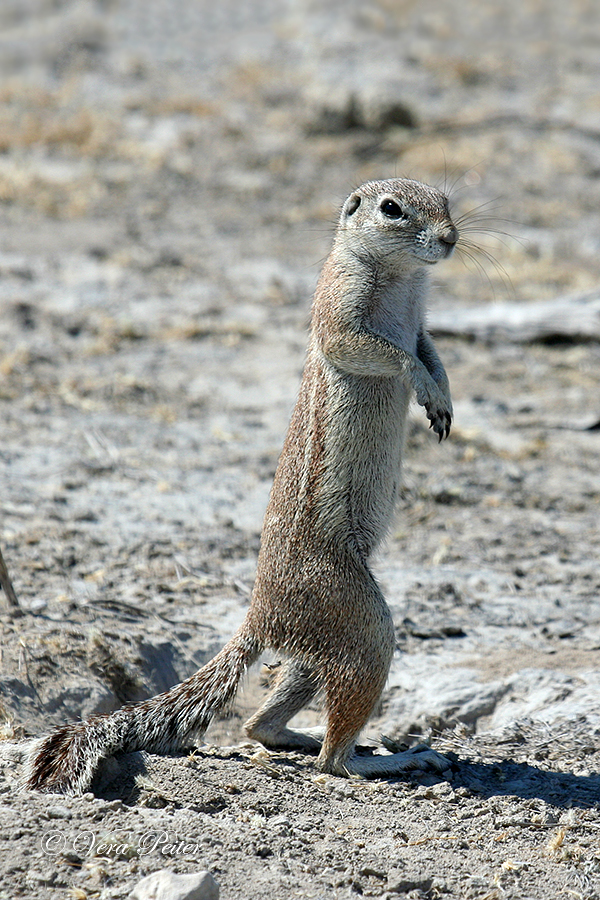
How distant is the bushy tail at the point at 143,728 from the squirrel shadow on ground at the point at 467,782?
0.07m

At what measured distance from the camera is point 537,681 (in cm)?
417

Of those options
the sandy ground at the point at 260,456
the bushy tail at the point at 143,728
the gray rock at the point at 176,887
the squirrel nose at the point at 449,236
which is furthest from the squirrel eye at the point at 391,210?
the gray rock at the point at 176,887

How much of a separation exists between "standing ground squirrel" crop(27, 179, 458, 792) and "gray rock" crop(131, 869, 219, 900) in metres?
0.76

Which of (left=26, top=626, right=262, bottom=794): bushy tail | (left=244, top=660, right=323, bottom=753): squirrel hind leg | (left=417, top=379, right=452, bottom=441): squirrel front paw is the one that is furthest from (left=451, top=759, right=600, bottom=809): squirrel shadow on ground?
(left=417, top=379, right=452, bottom=441): squirrel front paw

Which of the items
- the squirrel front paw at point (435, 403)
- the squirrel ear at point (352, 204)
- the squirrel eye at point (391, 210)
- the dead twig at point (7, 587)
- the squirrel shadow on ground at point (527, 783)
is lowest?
the squirrel shadow on ground at point (527, 783)

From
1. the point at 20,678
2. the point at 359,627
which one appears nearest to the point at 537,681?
the point at 359,627

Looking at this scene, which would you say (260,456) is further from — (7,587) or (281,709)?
(281,709)

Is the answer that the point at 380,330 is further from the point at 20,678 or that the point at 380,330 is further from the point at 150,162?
the point at 150,162

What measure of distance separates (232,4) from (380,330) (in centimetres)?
1567

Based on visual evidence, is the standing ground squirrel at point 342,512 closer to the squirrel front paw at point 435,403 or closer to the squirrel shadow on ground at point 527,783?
the squirrel front paw at point 435,403

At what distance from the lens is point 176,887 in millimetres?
2516

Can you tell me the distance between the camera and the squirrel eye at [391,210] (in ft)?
12.3

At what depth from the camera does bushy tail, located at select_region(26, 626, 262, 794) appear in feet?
10.2

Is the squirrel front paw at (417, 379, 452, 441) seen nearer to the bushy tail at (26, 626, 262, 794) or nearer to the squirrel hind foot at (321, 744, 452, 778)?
the bushy tail at (26, 626, 262, 794)
